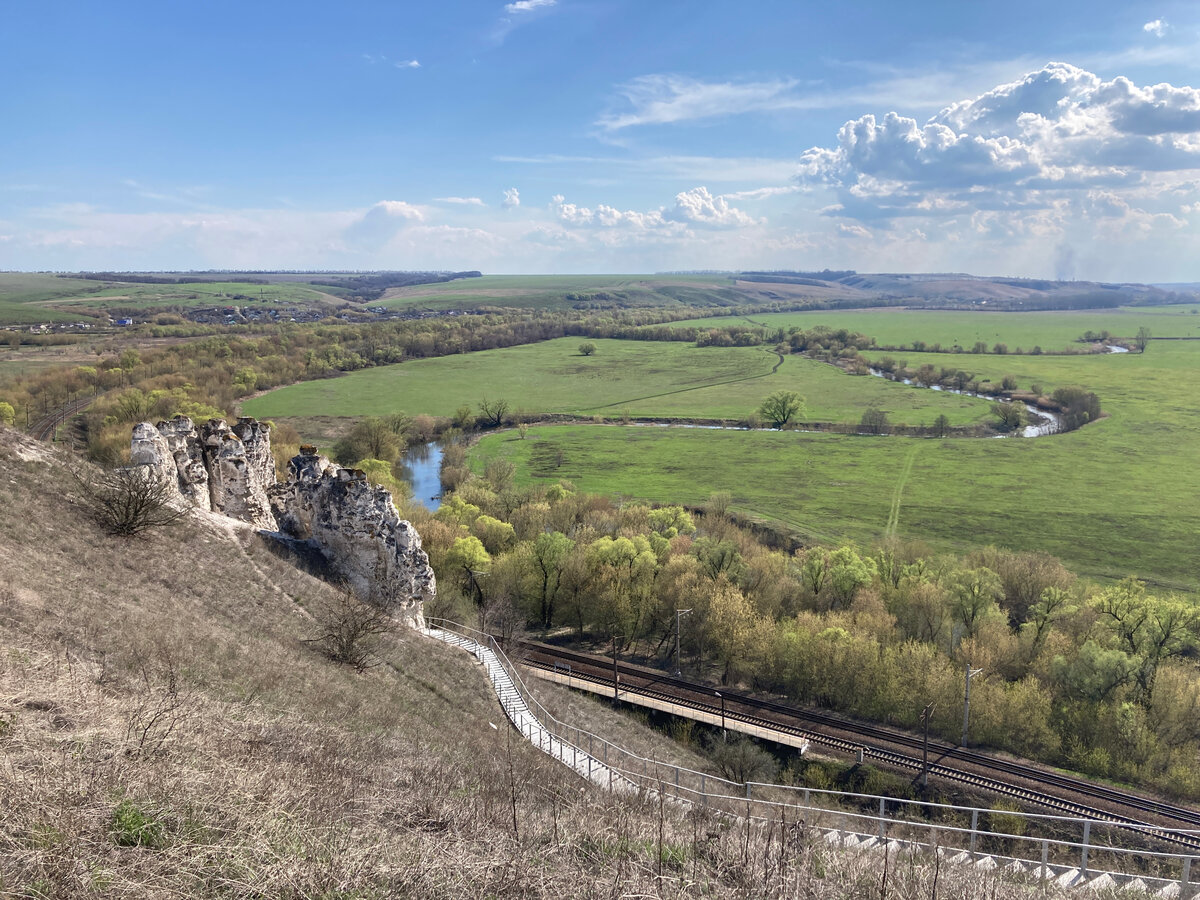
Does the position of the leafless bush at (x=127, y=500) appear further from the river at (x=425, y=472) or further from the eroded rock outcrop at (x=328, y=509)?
the river at (x=425, y=472)

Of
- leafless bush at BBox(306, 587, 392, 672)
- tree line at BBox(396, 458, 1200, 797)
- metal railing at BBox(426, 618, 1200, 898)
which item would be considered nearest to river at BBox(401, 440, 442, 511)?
tree line at BBox(396, 458, 1200, 797)

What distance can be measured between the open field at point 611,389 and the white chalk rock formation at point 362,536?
80414 mm

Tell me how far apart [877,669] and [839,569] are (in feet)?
37.0

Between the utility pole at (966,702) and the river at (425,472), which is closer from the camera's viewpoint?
the utility pole at (966,702)

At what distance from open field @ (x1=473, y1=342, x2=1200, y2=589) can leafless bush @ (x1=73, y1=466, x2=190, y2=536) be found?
59.6 m

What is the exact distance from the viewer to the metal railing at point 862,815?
739 inches

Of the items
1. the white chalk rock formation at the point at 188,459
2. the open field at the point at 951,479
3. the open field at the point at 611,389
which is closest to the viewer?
the white chalk rock formation at the point at 188,459

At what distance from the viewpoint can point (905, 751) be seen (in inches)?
1385

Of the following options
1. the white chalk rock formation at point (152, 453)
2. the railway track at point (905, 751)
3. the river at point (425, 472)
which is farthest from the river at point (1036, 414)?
the white chalk rock formation at point (152, 453)

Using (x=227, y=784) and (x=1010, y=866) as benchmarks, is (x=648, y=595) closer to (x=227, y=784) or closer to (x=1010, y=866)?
(x=1010, y=866)

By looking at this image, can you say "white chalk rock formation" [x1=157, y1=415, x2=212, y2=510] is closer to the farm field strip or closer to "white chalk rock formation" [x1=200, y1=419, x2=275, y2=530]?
"white chalk rock formation" [x1=200, y1=419, x2=275, y2=530]

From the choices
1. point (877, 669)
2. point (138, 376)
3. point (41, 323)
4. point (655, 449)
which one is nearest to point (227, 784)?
point (877, 669)

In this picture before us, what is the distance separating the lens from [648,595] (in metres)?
48.0

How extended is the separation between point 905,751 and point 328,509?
102 feet
